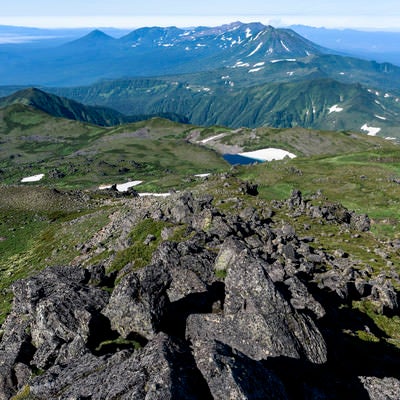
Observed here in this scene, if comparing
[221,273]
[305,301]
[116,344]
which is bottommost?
[116,344]

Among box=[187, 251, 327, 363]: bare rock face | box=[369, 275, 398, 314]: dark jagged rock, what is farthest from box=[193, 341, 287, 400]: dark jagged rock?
box=[369, 275, 398, 314]: dark jagged rock

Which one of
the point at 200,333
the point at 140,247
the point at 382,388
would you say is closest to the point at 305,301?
the point at 382,388

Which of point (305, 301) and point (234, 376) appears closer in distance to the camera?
point (234, 376)

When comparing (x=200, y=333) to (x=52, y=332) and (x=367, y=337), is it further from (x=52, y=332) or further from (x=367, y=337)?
(x=367, y=337)

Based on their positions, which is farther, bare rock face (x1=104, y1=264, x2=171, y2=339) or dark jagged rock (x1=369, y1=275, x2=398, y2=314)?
dark jagged rock (x1=369, y1=275, x2=398, y2=314)

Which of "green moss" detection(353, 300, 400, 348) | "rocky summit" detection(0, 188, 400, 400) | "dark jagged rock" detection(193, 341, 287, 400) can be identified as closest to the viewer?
"dark jagged rock" detection(193, 341, 287, 400)

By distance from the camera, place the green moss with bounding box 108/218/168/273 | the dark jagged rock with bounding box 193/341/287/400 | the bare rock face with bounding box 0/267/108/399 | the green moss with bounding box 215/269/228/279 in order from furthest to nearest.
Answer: the green moss with bounding box 108/218/168/273 → the green moss with bounding box 215/269/228/279 → the bare rock face with bounding box 0/267/108/399 → the dark jagged rock with bounding box 193/341/287/400

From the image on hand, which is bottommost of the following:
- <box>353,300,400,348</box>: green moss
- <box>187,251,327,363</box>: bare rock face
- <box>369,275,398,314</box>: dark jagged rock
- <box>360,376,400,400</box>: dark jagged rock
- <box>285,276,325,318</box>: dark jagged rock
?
<box>353,300,400,348</box>: green moss

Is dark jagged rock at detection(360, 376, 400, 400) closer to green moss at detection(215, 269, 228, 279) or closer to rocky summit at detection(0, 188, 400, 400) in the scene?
rocky summit at detection(0, 188, 400, 400)
